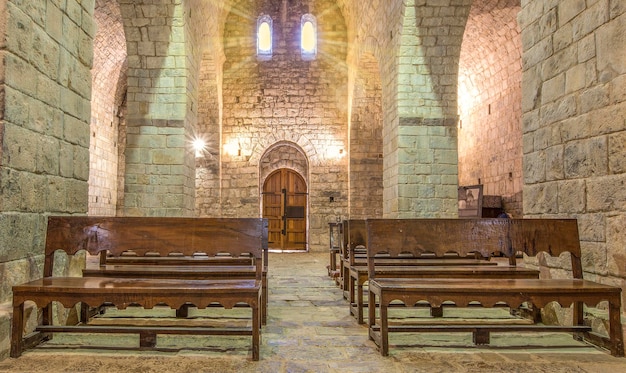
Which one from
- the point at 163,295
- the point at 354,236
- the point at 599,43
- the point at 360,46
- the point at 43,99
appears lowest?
the point at 163,295

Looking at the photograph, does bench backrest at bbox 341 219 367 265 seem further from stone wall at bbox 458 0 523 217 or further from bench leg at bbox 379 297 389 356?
stone wall at bbox 458 0 523 217

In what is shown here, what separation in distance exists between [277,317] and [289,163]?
31.7 ft

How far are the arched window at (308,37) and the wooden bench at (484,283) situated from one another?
1085 centimetres

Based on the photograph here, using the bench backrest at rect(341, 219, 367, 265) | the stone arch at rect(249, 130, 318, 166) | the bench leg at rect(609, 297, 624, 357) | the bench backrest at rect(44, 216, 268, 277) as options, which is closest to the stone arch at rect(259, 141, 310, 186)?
the stone arch at rect(249, 130, 318, 166)

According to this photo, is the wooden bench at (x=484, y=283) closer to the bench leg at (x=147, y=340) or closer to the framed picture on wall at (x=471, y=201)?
the bench leg at (x=147, y=340)

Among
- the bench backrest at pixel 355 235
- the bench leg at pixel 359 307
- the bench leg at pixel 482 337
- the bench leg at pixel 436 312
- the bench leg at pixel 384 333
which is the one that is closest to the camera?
the bench leg at pixel 384 333

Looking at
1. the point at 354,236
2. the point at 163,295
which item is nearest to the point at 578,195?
the point at 354,236

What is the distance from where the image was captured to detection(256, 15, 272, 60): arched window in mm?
13250

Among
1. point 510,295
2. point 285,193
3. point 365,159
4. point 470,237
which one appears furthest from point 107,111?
point 510,295

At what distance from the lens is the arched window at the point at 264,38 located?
13.2 meters

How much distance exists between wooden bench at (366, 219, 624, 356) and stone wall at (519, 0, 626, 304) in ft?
0.71

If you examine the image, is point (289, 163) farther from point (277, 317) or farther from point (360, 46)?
point (277, 317)

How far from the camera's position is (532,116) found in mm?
3969

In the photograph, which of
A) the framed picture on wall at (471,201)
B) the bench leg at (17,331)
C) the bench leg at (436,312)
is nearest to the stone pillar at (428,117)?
the framed picture on wall at (471,201)
